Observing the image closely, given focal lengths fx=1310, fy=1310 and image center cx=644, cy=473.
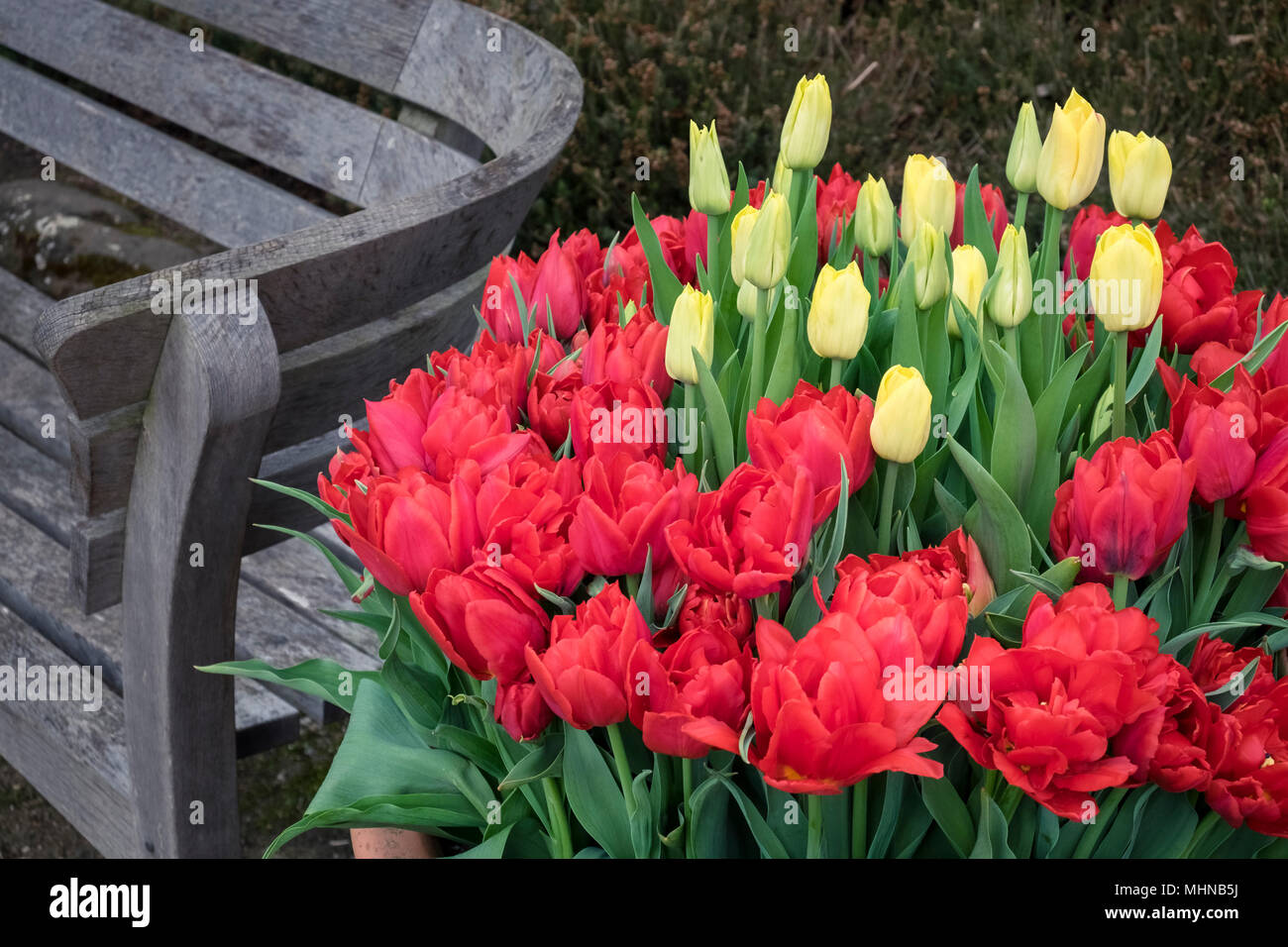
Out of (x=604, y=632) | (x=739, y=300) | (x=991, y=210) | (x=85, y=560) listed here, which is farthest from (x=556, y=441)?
(x=85, y=560)

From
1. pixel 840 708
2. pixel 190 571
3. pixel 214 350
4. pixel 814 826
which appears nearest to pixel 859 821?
pixel 814 826

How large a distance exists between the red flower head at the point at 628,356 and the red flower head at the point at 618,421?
0.02 metres

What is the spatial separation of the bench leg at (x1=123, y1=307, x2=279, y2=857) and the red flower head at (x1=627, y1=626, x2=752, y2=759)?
0.57 meters

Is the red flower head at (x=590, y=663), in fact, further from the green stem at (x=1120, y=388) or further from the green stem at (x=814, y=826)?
the green stem at (x=1120, y=388)

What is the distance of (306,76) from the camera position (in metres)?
4.23

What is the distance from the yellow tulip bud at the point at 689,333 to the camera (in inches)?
Result: 34.9

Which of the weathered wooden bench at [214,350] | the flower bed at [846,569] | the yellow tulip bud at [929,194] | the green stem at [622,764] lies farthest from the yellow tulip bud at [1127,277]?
the weathered wooden bench at [214,350]

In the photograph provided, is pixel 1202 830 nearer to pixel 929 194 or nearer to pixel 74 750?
pixel 929 194

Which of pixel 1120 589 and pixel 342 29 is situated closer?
pixel 1120 589

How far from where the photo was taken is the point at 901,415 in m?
0.81

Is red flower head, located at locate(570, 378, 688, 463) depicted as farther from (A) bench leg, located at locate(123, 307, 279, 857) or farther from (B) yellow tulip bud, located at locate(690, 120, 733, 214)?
(A) bench leg, located at locate(123, 307, 279, 857)

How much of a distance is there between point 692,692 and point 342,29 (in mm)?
1728
